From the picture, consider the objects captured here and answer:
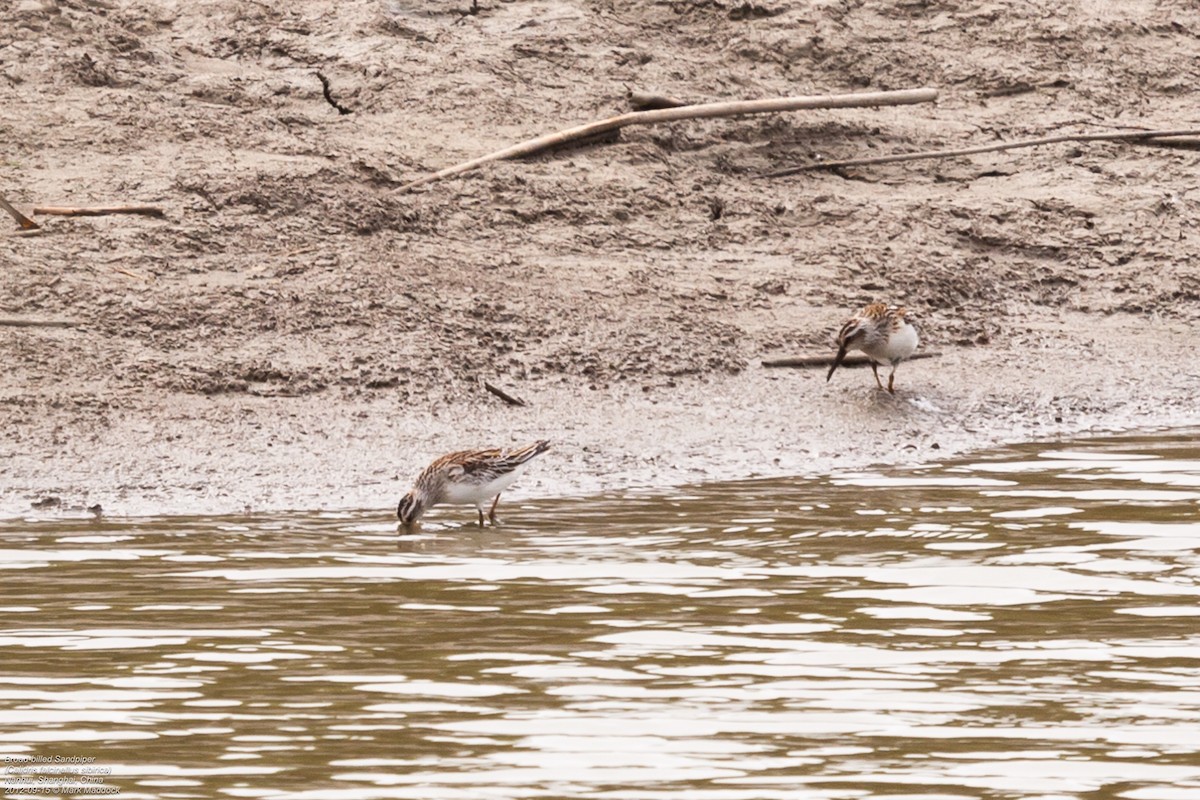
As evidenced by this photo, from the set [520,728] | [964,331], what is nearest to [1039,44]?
[964,331]

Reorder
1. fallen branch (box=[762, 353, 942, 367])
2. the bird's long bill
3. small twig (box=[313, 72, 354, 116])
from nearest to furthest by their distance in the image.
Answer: the bird's long bill → fallen branch (box=[762, 353, 942, 367]) → small twig (box=[313, 72, 354, 116])

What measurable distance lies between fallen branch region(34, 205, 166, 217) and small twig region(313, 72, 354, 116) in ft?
7.13

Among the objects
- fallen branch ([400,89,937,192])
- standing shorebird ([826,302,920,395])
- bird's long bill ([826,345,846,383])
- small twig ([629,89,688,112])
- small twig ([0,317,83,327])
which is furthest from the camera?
small twig ([629,89,688,112])

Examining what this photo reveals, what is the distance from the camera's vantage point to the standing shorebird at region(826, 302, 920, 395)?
35.9ft

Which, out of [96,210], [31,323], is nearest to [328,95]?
[96,210]

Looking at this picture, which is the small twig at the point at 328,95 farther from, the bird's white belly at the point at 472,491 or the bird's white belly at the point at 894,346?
the bird's white belly at the point at 472,491

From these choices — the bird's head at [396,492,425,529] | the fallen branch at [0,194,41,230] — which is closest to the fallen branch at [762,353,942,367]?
the bird's head at [396,492,425,529]

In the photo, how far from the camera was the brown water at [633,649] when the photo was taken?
504 cm

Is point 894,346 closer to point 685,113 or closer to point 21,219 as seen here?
point 685,113

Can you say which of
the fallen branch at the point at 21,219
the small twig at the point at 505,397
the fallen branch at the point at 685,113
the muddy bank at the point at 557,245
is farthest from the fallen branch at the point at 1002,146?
the fallen branch at the point at 21,219

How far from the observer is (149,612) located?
6.88 m

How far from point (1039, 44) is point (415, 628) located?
10512 mm

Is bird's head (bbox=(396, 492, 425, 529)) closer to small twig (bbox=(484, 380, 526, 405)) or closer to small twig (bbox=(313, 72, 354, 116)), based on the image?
small twig (bbox=(484, 380, 526, 405))

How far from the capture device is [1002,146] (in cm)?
1407
